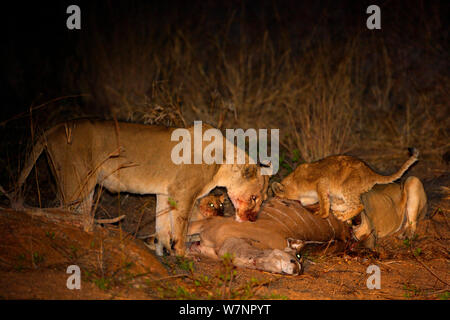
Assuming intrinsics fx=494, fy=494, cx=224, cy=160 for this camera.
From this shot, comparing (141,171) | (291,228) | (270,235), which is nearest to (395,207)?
(291,228)

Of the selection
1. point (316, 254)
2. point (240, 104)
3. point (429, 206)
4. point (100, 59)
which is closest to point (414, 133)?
point (429, 206)

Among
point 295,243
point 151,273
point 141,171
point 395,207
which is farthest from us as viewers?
point 395,207

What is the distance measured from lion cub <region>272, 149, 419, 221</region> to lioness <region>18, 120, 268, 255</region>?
1.97 ft

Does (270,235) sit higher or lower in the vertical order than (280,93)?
lower

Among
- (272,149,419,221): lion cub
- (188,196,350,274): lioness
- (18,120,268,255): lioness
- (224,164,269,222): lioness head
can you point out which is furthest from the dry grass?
(188,196,350,274): lioness

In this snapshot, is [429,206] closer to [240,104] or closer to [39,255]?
[240,104]

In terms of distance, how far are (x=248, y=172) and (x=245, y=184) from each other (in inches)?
5.2

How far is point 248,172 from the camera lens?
5.28 m

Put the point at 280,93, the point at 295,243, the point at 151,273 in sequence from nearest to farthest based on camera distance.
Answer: the point at 151,273, the point at 295,243, the point at 280,93

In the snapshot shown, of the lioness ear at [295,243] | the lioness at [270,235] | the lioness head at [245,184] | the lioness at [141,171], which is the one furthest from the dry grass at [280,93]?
the lioness ear at [295,243]

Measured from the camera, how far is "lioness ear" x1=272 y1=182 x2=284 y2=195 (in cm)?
584

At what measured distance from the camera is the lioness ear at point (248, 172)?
5.28m

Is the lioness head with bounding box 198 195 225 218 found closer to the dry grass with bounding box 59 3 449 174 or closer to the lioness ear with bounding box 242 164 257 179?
the lioness ear with bounding box 242 164 257 179

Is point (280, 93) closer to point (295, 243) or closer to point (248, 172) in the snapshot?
point (248, 172)
